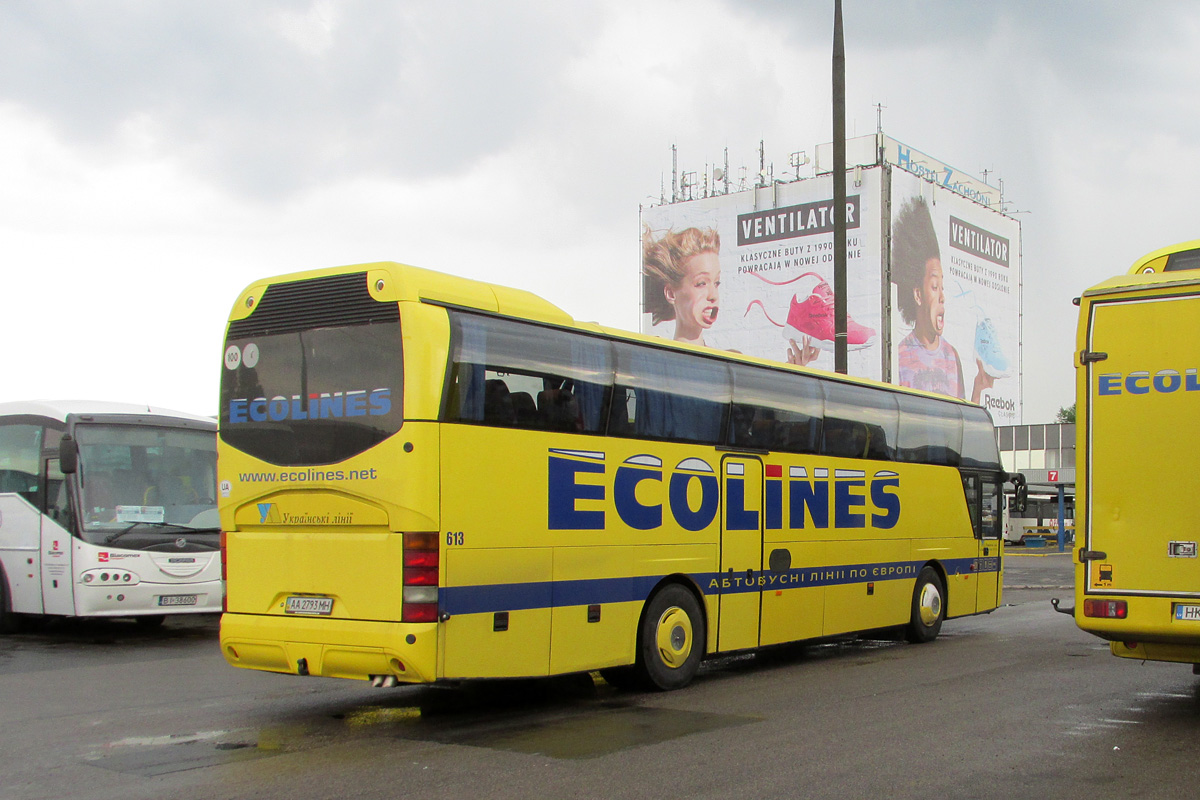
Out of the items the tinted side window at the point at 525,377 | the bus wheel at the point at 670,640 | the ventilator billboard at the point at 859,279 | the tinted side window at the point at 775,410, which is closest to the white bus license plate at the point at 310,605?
the tinted side window at the point at 525,377

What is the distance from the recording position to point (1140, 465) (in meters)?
9.26

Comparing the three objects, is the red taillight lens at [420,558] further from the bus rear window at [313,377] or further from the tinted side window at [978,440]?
the tinted side window at [978,440]

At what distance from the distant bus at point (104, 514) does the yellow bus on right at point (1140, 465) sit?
432 inches

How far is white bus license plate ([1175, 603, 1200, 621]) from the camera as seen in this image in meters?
8.89

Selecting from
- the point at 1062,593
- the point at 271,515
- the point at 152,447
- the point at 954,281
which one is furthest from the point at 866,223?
the point at 271,515

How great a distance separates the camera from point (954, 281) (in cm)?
8131

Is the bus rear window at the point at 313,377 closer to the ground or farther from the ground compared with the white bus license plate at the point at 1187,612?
farther from the ground

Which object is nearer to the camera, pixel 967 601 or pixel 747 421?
pixel 747 421

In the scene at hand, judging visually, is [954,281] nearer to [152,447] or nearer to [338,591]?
[152,447]

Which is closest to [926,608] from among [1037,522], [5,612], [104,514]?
[104,514]

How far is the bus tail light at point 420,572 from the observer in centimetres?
860

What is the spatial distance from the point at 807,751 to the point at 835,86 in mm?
13210

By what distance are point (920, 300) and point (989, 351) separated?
1090cm

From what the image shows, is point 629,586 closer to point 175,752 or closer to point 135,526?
point 175,752
